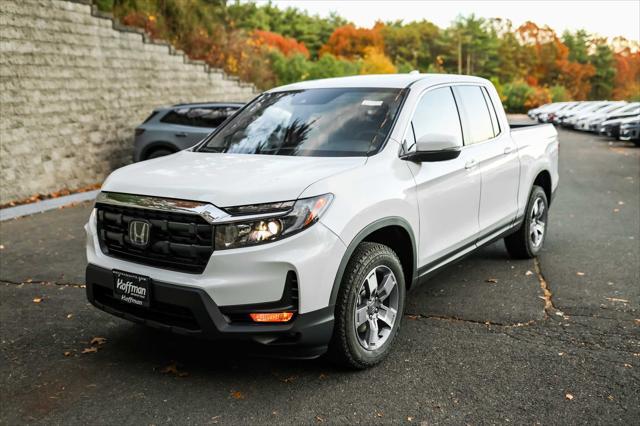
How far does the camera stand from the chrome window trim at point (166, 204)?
3.38m

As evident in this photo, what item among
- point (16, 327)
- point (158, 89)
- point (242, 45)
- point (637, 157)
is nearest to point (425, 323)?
point (16, 327)

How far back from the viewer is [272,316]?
134 inches

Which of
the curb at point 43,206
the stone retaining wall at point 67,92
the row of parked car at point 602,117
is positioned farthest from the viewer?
the row of parked car at point 602,117

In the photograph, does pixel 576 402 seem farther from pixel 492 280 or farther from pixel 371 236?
pixel 492 280

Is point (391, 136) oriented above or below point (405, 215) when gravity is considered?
above

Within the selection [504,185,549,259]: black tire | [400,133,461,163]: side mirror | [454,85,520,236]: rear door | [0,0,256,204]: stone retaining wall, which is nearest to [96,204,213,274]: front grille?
[400,133,461,163]: side mirror

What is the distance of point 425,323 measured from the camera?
15.8ft

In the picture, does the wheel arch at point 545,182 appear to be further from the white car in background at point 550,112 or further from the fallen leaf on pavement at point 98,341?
the white car in background at point 550,112

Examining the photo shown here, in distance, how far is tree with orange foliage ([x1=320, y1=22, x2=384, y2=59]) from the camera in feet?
265

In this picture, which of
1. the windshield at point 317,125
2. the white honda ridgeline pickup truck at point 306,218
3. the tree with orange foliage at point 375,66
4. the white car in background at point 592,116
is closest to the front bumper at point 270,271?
the white honda ridgeline pickup truck at point 306,218

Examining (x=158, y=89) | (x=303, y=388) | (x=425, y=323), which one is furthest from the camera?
(x=158, y=89)

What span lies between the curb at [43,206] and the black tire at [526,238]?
6027mm

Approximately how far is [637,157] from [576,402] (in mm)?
17130

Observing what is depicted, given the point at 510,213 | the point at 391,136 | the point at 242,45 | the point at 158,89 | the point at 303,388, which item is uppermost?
the point at 242,45
